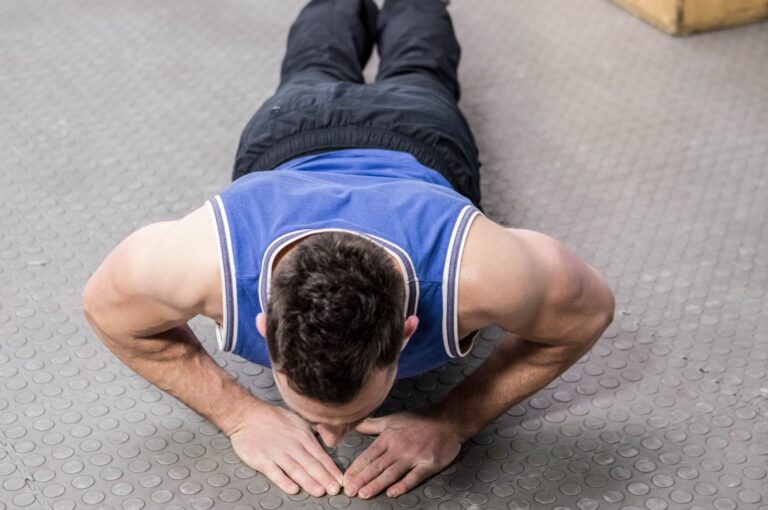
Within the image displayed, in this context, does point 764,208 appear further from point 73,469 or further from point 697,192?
point 73,469

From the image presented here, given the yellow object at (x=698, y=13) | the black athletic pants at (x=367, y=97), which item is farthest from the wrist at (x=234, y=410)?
the yellow object at (x=698, y=13)

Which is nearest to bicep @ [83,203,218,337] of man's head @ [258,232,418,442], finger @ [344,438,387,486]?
man's head @ [258,232,418,442]

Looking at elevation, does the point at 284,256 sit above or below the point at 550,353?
above

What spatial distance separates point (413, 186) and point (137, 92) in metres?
1.09

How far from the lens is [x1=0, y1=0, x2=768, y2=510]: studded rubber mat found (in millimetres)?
1197

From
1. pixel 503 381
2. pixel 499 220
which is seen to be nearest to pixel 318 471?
pixel 503 381

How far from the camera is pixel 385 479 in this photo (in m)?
1.17

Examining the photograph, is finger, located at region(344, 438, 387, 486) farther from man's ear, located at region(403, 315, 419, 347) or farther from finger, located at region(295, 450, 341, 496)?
man's ear, located at region(403, 315, 419, 347)

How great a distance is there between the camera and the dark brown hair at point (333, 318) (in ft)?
2.88

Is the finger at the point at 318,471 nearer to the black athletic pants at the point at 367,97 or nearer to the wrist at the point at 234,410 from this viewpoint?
the wrist at the point at 234,410

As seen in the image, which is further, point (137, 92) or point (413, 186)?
point (137, 92)

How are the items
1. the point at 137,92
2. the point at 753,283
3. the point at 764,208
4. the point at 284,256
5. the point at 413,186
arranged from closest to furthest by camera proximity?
the point at 284,256
the point at 413,186
the point at 753,283
the point at 764,208
the point at 137,92

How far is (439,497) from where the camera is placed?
3.85 feet

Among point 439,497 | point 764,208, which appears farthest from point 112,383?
point 764,208
